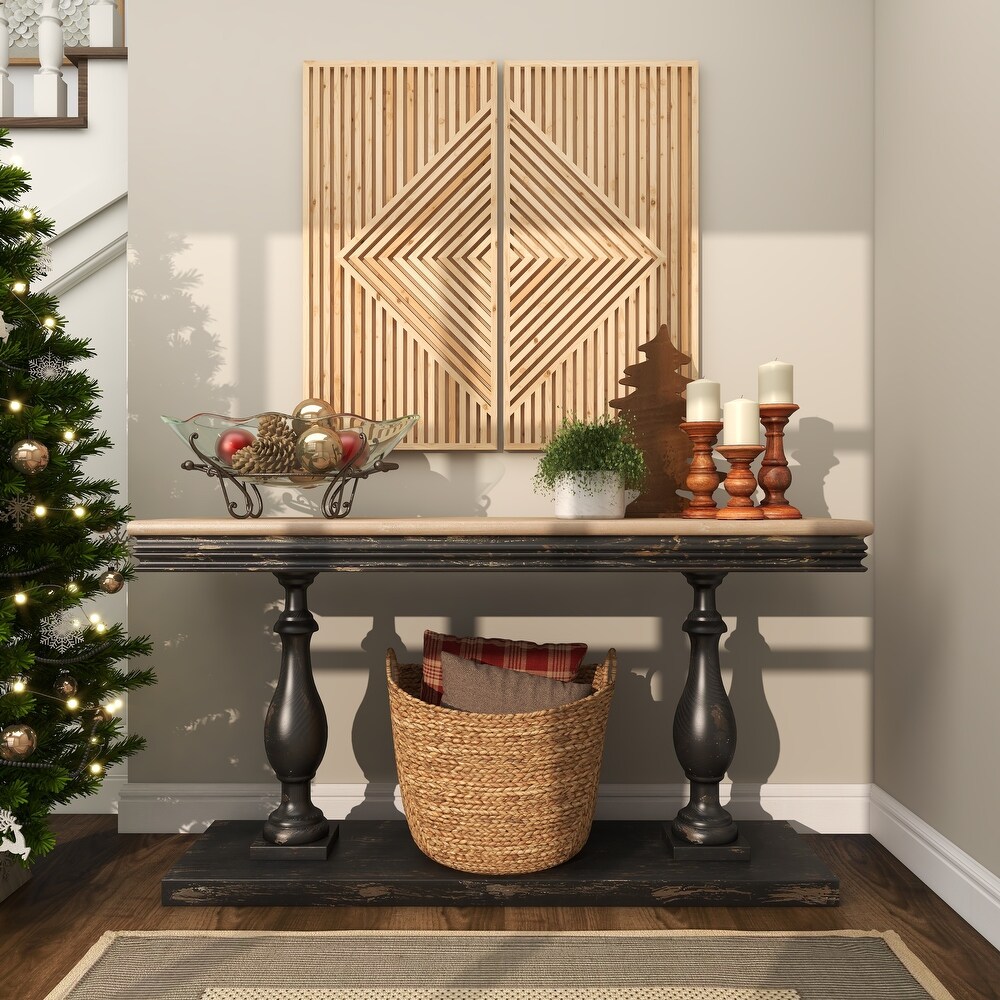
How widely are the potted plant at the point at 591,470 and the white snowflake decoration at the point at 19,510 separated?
1.10m

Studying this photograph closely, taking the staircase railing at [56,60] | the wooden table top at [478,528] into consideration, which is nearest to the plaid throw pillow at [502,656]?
the wooden table top at [478,528]

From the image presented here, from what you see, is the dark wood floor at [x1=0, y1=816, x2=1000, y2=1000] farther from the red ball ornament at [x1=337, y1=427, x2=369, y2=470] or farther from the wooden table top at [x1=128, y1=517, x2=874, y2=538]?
the red ball ornament at [x1=337, y1=427, x2=369, y2=470]

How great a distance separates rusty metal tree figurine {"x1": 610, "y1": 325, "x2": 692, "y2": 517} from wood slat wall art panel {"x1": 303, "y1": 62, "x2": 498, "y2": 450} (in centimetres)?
38

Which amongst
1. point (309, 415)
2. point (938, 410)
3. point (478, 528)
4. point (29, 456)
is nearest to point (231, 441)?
point (309, 415)

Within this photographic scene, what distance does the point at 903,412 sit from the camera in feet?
6.68

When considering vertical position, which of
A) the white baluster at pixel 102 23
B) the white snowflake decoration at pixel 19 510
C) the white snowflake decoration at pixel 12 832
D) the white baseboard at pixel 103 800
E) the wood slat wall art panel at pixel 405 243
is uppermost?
the white baluster at pixel 102 23

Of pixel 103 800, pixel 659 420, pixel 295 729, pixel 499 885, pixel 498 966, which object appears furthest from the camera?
pixel 103 800

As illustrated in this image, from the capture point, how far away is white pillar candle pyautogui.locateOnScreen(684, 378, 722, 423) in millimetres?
1914

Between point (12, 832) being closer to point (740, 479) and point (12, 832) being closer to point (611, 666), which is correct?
point (611, 666)

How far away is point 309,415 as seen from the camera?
1905 millimetres

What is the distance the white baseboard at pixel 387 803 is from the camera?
2.18m

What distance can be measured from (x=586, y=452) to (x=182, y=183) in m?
1.32

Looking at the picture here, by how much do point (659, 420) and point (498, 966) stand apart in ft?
4.28

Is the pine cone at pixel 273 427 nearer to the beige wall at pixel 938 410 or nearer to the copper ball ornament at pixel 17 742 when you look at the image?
the copper ball ornament at pixel 17 742
